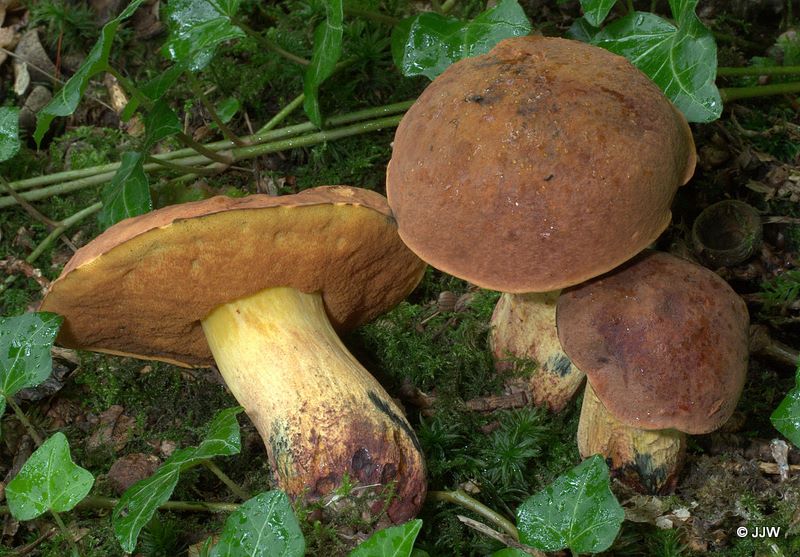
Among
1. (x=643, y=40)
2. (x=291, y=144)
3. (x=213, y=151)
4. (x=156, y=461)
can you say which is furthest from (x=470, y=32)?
(x=156, y=461)

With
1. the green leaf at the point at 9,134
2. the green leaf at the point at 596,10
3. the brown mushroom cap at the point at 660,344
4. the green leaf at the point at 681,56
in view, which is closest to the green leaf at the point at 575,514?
the brown mushroom cap at the point at 660,344

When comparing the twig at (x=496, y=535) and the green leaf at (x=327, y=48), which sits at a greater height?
the green leaf at (x=327, y=48)

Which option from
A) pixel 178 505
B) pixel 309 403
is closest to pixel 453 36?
pixel 309 403

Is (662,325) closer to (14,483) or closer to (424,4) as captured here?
(14,483)

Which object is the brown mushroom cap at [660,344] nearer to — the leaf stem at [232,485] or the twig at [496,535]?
the twig at [496,535]

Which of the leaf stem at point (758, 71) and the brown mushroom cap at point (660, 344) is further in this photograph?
the leaf stem at point (758, 71)

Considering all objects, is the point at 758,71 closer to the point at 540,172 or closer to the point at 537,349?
the point at 537,349
